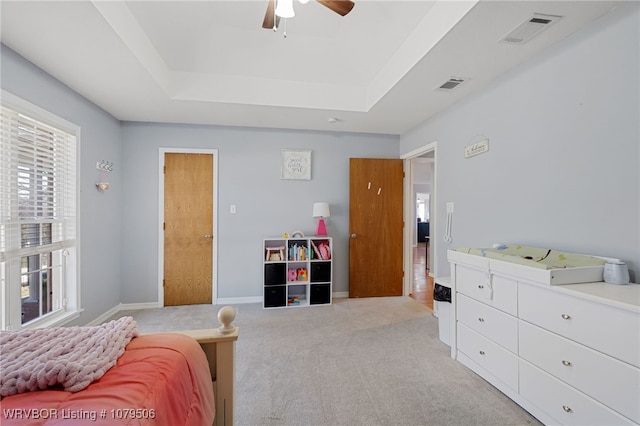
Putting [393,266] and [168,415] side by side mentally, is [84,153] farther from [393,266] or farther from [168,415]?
[393,266]

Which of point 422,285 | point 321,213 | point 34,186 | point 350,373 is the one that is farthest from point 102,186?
point 422,285

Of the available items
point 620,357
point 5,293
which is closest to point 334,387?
point 620,357

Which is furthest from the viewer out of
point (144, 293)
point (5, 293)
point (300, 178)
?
point (300, 178)

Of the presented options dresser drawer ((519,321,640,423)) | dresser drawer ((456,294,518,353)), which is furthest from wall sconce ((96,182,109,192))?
dresser drawer ((519,321,640,423))

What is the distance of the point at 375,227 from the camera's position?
406 centimetres

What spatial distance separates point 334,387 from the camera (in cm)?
197

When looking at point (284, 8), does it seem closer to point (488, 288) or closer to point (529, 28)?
point (529, 28)

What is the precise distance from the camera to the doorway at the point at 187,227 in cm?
367

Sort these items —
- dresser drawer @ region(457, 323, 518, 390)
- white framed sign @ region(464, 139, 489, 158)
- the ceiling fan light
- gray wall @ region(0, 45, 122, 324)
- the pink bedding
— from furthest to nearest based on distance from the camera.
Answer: white framed sign @ region(464, 139, 489, 158) < gray wall @ region(0, 45, 122, 324) < dresser drawer @ region(457, 323, 518, 390) < the ceiling fan light < the pink bedding

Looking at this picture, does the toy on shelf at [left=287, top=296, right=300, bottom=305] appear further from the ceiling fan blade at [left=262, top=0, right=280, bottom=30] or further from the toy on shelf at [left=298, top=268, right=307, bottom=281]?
the ceiling fan blade at [left=262, top=0, right=280, bottom=30]

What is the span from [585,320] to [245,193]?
3486 mm

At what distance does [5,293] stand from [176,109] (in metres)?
2.19

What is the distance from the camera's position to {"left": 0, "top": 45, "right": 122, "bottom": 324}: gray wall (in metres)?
2.12

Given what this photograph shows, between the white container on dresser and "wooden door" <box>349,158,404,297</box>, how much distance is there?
6.08ft
